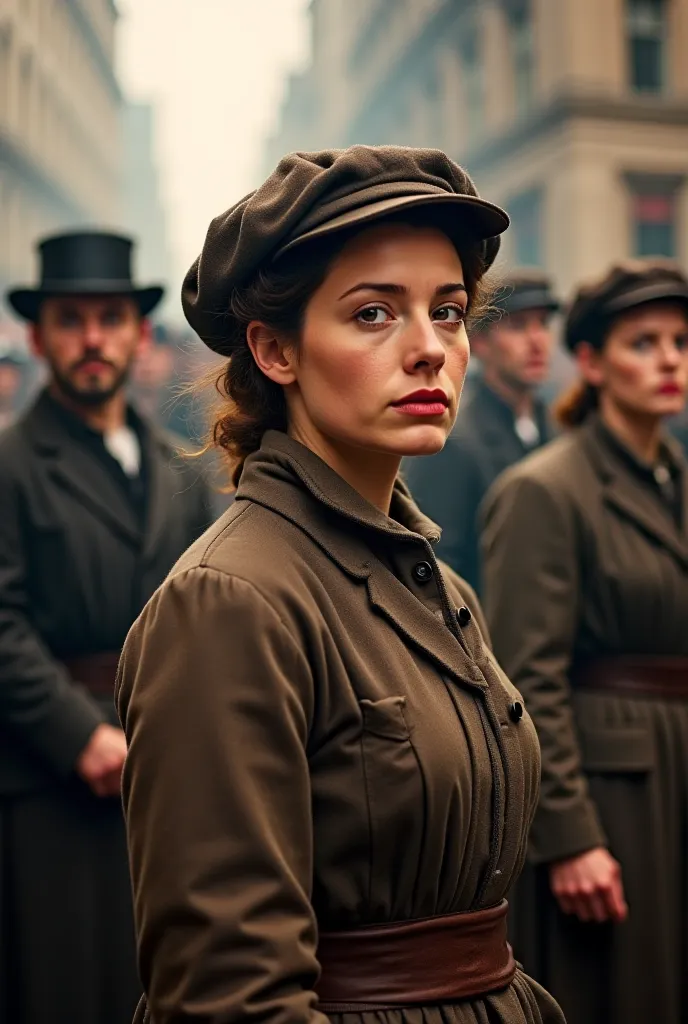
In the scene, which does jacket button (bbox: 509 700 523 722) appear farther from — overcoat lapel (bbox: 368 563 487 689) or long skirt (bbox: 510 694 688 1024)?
long skirt (bbox: 510 694 688 1024)

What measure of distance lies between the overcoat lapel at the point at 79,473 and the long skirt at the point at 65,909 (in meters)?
0.78

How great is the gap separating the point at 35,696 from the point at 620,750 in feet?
5.20

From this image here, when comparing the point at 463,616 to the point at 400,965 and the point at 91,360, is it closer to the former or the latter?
the point at 400,965

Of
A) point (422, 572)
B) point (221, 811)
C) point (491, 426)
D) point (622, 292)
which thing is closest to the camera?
point (221, 811)

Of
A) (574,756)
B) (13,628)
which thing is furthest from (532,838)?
(13,628)

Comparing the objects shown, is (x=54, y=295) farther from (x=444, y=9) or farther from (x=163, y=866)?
(x=444, y=9)

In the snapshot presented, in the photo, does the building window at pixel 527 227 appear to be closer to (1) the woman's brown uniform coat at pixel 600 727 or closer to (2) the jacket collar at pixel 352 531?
(1) the woman's brown uniform coat at pixel 600 727

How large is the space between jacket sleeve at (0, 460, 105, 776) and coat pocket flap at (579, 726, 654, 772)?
1.35m

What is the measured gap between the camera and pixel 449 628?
6.00 ft

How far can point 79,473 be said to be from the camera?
4016 millimetres

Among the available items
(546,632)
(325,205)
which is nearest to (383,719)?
(325,205)

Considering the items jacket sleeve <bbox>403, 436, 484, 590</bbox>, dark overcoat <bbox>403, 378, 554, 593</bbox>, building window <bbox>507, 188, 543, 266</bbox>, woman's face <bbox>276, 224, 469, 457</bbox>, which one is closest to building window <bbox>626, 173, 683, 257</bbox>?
building window <bbox>507, 188, 543, 266</bbox>

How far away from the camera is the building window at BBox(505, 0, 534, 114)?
1648cm

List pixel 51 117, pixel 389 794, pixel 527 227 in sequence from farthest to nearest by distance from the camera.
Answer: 1. pixel 527 227
2. pixel 51 117
3. pixel 389 794
